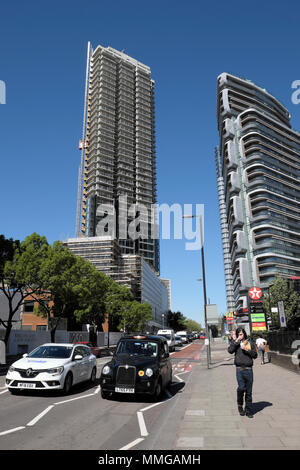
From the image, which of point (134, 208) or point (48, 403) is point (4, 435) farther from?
point (134, 208)

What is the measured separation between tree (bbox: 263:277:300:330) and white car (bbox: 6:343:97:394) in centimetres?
4679

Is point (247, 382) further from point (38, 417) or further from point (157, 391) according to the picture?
point (38, 417)

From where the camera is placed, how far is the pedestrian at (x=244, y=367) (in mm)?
7008

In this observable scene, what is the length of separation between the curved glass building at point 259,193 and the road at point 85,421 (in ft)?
→ 261

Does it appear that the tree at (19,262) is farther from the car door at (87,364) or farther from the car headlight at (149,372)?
the car headlight at (149,372)

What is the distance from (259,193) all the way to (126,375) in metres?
90.5

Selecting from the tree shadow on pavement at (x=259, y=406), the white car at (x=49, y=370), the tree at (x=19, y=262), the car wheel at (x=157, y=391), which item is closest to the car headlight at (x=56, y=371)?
the white car at (x=49, y=370)

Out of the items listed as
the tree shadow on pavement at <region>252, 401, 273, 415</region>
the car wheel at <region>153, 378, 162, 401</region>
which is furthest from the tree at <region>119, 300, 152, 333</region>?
the tree shadow on pavement at <region>252, 401, 273, 415</region>

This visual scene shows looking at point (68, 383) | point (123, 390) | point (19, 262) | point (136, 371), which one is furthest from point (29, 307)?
point (136, 371)

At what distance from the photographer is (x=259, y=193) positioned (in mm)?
92750

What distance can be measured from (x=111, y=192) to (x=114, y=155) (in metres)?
23.0

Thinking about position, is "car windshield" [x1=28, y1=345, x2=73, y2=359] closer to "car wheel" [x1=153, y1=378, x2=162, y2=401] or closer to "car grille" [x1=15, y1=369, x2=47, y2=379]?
"car grille" [x1=15, y1=369, x2=47, y2=379]

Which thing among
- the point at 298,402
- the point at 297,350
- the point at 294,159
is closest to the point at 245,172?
the point at 294,159

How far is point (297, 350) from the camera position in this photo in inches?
637
